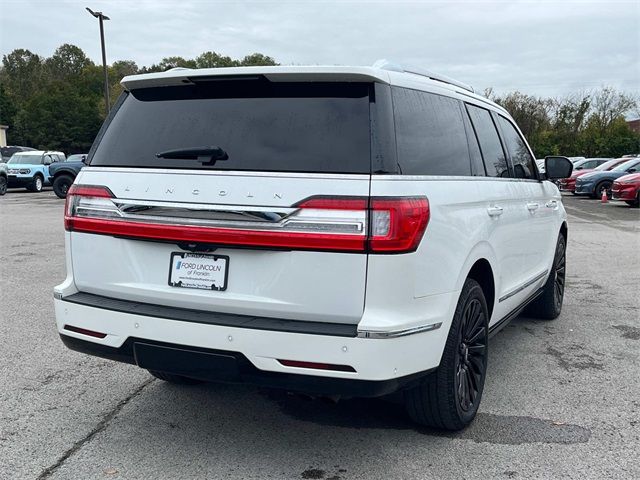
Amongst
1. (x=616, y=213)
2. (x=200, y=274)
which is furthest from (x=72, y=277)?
(x=616, y=213)

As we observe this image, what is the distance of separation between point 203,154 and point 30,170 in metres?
26.7

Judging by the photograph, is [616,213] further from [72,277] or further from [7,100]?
[7,100]

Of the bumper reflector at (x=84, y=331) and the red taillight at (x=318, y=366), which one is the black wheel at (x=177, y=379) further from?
the red taillight at (x=318, y=366)

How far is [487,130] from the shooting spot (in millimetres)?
4383

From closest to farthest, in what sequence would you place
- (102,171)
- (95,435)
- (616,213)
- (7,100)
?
(102,171) → (95,435) → (616,213) → (7,100)

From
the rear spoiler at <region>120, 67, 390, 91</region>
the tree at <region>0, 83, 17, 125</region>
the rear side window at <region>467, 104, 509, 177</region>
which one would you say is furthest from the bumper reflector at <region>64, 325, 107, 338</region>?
the tree at <region>0, 83, 17, 125</region>

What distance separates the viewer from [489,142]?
14.2 ft

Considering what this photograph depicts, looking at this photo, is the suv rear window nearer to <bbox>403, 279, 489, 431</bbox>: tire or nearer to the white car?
the white car

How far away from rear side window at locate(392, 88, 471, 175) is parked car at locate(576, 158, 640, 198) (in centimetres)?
2221

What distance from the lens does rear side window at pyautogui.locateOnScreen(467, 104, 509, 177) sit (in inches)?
163

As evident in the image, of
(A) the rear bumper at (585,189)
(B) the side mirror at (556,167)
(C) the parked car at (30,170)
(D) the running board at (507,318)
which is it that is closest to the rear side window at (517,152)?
(B) the side mirror at (556,167)

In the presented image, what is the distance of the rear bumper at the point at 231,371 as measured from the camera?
9.21ft

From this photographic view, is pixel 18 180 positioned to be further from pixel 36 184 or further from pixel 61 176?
pixel 61 176

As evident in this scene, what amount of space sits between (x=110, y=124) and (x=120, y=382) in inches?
72.0
